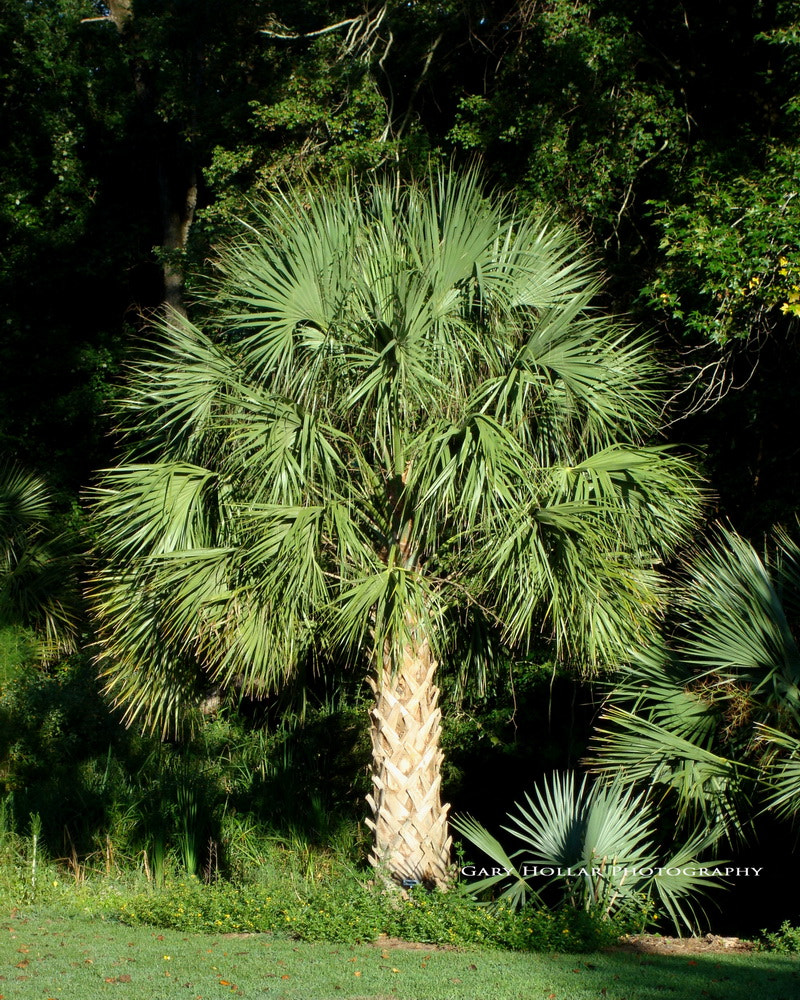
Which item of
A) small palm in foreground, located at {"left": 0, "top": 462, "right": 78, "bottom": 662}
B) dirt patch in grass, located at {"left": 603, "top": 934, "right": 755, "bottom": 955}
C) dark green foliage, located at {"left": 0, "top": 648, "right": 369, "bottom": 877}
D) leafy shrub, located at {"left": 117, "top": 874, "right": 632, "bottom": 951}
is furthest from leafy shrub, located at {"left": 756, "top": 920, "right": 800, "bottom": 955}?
small palm in foreground, located at {"left": 0, "top": 462, "right": 78, "bottom": 662}

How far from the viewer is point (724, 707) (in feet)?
23.1

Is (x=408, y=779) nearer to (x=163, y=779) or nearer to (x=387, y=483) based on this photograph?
(x=387, y=483)

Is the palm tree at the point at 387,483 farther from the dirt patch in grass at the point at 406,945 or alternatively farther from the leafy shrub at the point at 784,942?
the leafy shrub at the point at 784,942

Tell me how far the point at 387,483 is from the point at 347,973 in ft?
11.0

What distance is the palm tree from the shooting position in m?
6.56

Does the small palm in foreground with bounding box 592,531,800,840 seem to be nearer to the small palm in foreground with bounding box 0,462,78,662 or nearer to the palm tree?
the palm tree

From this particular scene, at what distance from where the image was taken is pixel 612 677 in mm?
8273

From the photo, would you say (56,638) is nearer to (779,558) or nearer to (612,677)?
(612,677)

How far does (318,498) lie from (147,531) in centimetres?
127

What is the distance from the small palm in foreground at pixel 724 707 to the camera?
6715mm

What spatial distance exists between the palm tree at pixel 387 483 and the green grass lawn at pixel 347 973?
1191 mm

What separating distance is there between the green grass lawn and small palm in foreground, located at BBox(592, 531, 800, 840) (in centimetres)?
109

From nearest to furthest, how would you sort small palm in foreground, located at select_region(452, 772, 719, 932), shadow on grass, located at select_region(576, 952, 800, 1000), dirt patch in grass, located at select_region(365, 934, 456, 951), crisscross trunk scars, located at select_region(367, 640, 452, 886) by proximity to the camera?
shadow on grass, located at select_region(576, 952, 800, 1000) < dirt patch in grass, located at select_region(365, 934, 456, 951) < small palm in foreground, located at select_region(452, 772, 719, 932) < crisscross trunk scars, located at select_region(367, 640, 452, 886)

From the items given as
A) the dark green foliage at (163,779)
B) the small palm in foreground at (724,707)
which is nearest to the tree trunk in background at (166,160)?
the dark green foliage at (163,779)
